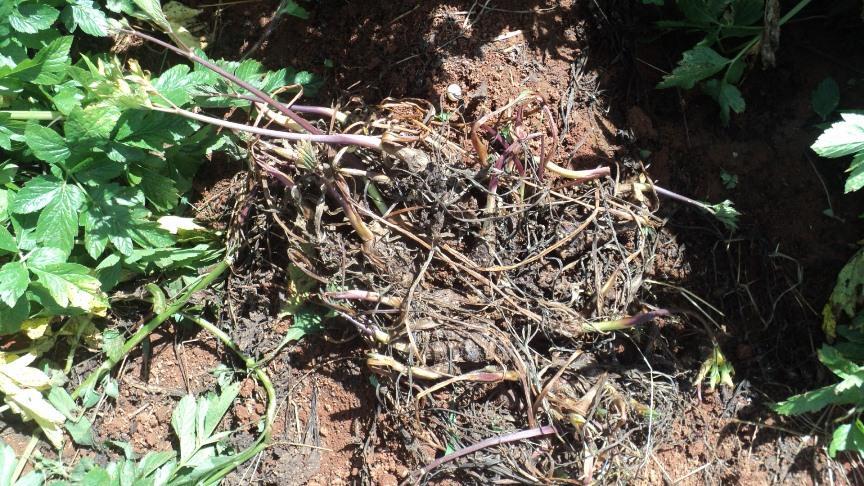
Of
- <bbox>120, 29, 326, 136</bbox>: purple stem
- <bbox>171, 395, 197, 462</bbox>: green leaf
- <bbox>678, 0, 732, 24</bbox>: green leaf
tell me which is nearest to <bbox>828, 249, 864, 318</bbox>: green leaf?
<bbox>678, 0, 732, 24</bbox>: green leaf

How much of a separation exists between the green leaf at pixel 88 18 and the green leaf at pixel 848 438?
2.56 m

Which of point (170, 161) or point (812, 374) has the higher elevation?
point (170, 161)

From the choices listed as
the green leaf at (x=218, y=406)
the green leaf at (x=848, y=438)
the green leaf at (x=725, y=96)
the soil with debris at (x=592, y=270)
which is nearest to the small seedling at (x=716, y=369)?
the soil with debris at (x=592, y=270)

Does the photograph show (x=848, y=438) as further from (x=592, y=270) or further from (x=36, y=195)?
(x=36, y=195)

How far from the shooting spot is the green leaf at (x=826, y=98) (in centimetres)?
228

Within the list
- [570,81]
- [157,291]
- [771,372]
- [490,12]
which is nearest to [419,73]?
[490,12]

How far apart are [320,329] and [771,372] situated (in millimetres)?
1468

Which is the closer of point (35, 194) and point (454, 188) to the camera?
point (35, 194)

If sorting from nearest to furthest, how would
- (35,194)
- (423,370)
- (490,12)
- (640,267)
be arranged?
(35,194), (423,370), (640,267), (490,12)

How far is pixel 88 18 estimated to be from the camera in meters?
2.16

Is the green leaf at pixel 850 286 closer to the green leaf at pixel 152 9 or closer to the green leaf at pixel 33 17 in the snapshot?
the green leaf at pixel 152 9

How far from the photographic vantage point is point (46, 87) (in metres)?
2.12

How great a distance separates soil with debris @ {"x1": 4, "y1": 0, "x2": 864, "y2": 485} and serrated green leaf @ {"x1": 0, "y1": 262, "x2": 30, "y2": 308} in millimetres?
526

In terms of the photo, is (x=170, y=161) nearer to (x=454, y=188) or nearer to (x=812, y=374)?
(x=454, y=188)
